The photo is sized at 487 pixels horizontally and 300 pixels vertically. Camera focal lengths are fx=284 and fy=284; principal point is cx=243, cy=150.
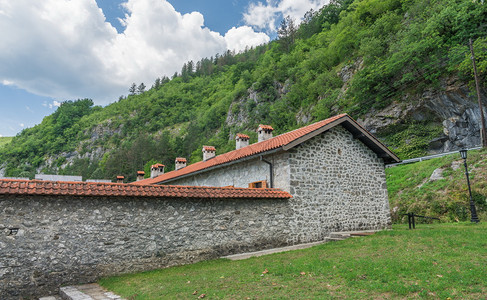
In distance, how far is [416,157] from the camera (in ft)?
77.0

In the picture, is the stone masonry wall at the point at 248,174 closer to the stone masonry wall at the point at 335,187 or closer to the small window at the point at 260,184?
the small window at the point at 260,184

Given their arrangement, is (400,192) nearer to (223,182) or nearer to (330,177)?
(330,177)

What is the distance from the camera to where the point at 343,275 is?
5.76 meters

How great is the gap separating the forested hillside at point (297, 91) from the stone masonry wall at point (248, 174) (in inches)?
680

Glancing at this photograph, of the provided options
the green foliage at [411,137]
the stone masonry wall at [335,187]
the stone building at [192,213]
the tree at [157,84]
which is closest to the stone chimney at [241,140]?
the stone building at [192,213]

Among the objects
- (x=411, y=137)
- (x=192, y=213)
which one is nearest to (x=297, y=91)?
(x=411, y=137)

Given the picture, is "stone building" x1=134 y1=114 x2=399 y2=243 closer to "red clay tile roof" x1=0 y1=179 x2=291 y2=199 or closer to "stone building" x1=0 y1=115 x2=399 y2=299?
"stone building" x1=0 y1=115 x2=399 y2=299

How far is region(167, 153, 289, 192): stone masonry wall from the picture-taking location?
11.4 metres

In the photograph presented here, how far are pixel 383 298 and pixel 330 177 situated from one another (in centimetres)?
796

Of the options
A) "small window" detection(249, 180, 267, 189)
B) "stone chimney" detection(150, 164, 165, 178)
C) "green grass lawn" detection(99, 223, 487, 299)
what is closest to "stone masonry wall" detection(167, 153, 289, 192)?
"small window" detection(249, 180, 267, 189)

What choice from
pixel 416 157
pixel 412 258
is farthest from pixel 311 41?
pixel 412 258

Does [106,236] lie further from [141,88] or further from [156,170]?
[141,88]

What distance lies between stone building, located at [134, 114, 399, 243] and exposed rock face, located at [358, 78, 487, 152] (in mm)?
11506

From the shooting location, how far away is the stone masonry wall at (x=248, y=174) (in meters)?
11.4
